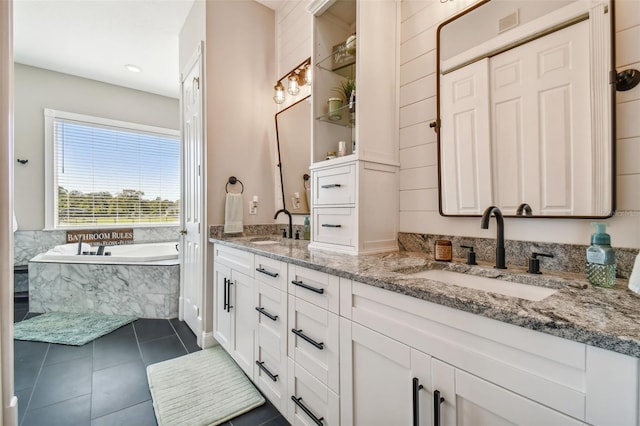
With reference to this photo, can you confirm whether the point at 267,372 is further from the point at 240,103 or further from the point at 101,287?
the point at 101,287

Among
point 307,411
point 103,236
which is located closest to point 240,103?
point 307,411

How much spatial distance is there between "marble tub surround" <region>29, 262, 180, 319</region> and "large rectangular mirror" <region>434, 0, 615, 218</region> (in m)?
2.86

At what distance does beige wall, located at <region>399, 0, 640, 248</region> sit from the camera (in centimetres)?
97

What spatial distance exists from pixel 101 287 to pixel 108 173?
1.98 m

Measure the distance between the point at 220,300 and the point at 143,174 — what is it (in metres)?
3.33

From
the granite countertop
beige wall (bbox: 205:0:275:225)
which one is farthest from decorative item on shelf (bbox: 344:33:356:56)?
the granite countertop

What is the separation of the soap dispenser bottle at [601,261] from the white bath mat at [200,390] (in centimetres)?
171

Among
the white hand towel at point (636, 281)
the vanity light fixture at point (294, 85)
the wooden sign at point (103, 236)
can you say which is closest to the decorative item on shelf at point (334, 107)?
the vanity light fixture at point (294, 85)

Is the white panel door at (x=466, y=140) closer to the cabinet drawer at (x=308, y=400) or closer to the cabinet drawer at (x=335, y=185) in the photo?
the cabinet drawer at (x=335, y=185)

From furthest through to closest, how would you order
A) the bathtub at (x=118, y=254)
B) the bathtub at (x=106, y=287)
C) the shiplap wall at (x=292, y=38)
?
1. the bathtub at (x=118, y=254)
2. the bathtub at (x=106, y=287)
3. the shiplap wall at (x=292, y=38)

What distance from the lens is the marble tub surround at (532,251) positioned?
3.18 ft

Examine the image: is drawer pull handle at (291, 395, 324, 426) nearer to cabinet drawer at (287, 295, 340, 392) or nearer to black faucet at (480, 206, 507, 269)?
cabinet drawer at (287, 295, 340, 392)

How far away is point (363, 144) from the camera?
153cm

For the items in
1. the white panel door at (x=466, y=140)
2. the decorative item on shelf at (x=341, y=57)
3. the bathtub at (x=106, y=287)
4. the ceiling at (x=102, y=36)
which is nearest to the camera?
the white panel door at (x=466, y=140)
